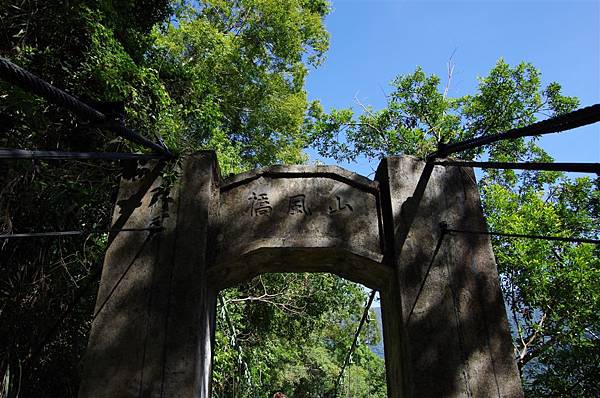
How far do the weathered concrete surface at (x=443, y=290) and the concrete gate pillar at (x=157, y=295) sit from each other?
1.20 m

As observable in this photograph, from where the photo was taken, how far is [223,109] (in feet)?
30.7

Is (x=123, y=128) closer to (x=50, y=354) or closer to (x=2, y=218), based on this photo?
(x=2, y=218)

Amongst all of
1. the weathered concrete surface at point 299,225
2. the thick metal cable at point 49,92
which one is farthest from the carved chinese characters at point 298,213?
the thick metal cable at point 49,92

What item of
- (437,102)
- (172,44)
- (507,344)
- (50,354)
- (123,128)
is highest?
(172,44)

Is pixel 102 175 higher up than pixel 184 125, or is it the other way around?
pixel 184 125

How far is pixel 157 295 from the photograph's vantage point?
2.63m

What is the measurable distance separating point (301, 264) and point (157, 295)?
99cm

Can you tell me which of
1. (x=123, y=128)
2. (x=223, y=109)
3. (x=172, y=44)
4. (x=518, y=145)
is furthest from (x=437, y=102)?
(x=123, y=128)

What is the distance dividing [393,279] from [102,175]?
9.77 ft

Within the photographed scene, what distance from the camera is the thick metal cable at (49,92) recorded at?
1.39m

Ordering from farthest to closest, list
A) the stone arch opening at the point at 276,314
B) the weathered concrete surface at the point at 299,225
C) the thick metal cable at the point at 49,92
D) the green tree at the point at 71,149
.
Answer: the stone arch opening at the point at 276,314 < the green tree at the point at 71,149 < the weathered concrete surface at the point at 299,225 < the thick metal cable at the point at 49,92

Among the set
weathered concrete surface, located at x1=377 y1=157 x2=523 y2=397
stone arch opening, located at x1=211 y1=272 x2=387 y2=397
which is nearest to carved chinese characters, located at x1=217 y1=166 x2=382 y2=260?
weathered concrete surface, located at x1=377 y1=157 x2=523 y2=397

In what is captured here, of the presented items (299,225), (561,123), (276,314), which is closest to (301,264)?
(299,225)

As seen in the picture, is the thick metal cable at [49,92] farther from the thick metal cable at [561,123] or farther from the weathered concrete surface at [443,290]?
the thick metal cable at [561,123]
